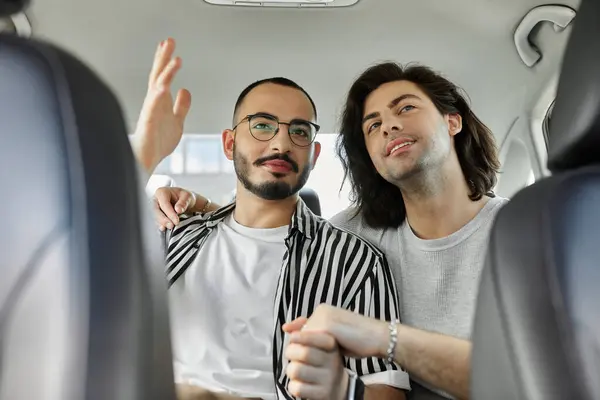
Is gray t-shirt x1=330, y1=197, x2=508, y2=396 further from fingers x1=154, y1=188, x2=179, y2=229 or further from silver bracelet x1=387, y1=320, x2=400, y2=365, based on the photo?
fingers x1=154, y1=188, x2=179, y2=229

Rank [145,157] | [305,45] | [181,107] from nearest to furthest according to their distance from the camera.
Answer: [145,157], [181,107], [305,45]

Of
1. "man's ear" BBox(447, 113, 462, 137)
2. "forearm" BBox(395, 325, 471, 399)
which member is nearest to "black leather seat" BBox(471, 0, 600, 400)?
"forearm" BBox(395, 325, 471, 399)

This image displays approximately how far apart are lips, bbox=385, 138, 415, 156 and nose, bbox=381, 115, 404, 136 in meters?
0.03

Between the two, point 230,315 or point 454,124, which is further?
point 454,124

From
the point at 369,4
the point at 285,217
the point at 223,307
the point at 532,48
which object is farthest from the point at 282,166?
the point at 532,48

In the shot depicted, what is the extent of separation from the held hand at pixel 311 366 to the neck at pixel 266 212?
74 cm

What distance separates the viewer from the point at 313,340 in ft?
3.44

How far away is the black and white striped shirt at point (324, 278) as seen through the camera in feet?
4.72

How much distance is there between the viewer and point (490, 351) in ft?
2.49

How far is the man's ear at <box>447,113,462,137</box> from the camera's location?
1935 mm

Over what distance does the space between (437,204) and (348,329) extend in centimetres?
72

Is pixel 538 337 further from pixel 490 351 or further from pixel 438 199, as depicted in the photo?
pixel 438 199

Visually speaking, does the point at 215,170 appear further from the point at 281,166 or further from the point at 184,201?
the point at 281,166

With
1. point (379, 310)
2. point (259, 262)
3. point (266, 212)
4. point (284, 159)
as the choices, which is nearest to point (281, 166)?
point (284, 159)
